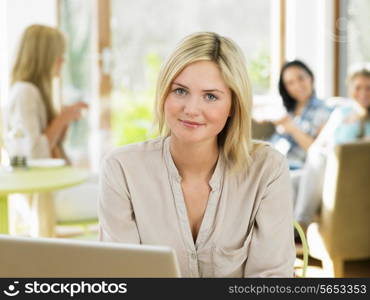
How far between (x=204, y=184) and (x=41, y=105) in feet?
6.42

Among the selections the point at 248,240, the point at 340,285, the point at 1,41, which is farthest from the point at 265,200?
the point at 1,41

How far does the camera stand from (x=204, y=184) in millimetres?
1670

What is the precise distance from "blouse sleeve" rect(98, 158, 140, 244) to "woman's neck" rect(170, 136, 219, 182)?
0.50ft

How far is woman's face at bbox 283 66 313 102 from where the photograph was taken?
462 centimetres

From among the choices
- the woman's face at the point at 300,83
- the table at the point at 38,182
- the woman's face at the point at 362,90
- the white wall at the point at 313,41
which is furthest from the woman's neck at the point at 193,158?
the white wall at the point at 313,41

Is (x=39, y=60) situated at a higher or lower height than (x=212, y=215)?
higher

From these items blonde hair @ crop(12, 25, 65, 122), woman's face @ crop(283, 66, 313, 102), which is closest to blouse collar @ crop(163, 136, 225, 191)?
blonde hair @ crop(12, 25, 65, 122)

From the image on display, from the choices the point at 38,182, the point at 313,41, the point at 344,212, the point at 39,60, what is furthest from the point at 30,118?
the point at 313,41

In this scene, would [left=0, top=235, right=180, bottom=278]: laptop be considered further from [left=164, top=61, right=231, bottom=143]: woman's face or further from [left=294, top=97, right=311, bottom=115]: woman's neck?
[left=294, top=97, right=311, bottom=115]: woman's neck

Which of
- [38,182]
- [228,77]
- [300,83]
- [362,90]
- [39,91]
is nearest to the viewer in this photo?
[228,77]

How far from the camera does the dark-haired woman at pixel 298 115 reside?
442cm

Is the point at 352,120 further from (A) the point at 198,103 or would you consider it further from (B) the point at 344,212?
(A) the point at 198,103

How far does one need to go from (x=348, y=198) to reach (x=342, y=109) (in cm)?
123

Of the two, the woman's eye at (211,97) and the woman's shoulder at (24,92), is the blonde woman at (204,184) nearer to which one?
the woman's eye at (211,97)
